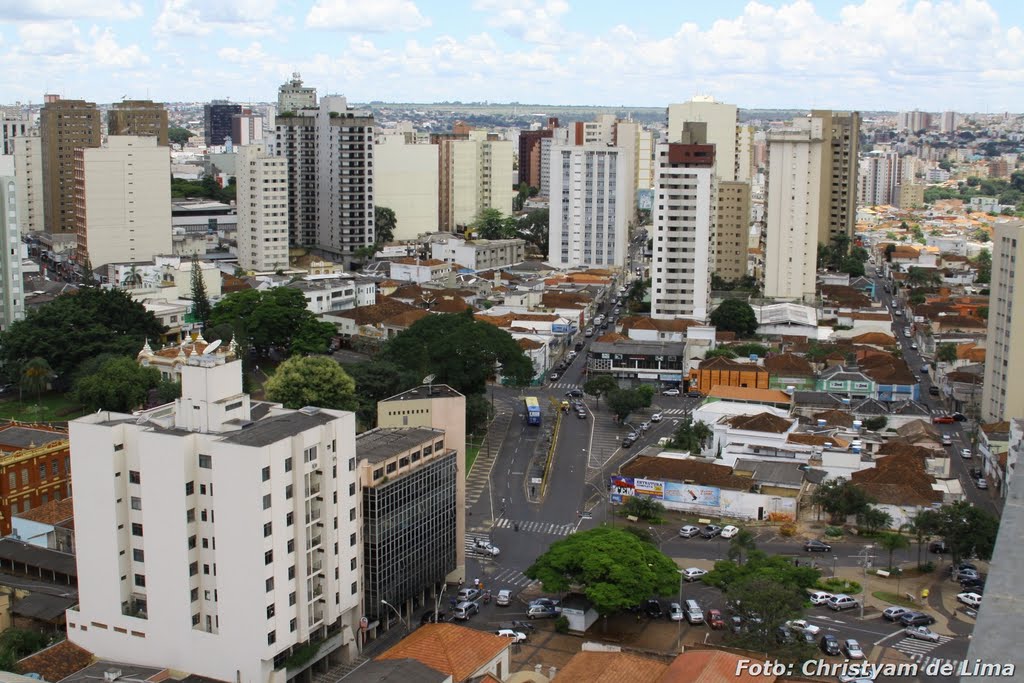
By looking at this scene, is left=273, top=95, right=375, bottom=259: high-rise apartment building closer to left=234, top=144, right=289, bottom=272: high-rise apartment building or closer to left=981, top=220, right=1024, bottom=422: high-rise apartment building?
left=234, top=144, right=289, bottom=272: high-rise apartment building

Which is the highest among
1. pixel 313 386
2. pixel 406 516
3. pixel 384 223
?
pixel 384 223

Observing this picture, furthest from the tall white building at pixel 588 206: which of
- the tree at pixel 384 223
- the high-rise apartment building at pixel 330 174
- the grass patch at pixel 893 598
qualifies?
the grass patch at pixel 893 598

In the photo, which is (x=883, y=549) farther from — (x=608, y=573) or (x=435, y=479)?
(x=435, y=479)

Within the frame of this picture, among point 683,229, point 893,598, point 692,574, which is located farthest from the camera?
point 683,229

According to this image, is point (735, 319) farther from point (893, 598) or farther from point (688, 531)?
point (893, 598)

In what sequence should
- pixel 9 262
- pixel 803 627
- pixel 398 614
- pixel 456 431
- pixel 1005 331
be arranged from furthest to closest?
1. pixel 9 262
2. pixel 1005 331
3. pixel 456 431
4. pixel 398 614
5. pixel 803 627

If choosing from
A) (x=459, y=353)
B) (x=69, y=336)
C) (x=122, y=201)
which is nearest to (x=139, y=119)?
(x=122, y=201)

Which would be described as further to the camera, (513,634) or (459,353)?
(459,353)

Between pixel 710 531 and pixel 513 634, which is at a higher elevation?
pixel 710 531
